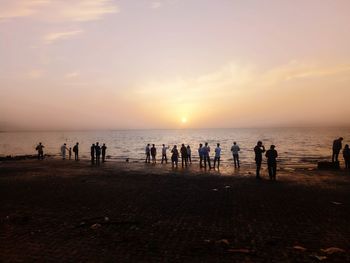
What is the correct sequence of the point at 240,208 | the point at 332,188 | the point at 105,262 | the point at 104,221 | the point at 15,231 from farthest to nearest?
the point at 332,188 < the point at 240,208 < the point at 104,221 < the point at 15,231 < the point at 105,262

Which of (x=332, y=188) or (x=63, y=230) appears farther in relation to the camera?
(x=332, y=188)

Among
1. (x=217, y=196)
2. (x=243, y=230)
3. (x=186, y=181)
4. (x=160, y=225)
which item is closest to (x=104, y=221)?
(x=160, y=225)

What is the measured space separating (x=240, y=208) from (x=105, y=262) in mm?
6381

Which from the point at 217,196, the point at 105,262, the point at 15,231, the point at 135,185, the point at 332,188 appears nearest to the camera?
the point at 105,262

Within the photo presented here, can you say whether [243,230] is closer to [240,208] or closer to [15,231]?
[240,208]

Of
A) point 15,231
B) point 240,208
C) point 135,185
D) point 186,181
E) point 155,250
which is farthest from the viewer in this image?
point 186,181

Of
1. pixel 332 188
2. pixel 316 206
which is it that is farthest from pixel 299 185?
pixel 316 206

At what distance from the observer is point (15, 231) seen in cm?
913

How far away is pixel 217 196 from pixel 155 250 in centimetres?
692

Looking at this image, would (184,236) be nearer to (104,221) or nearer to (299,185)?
(104,221)

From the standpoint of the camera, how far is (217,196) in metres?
14.0

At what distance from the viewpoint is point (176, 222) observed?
9.87 meters

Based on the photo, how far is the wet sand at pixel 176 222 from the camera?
7.31m

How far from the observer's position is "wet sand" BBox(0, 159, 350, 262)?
7.31 m
